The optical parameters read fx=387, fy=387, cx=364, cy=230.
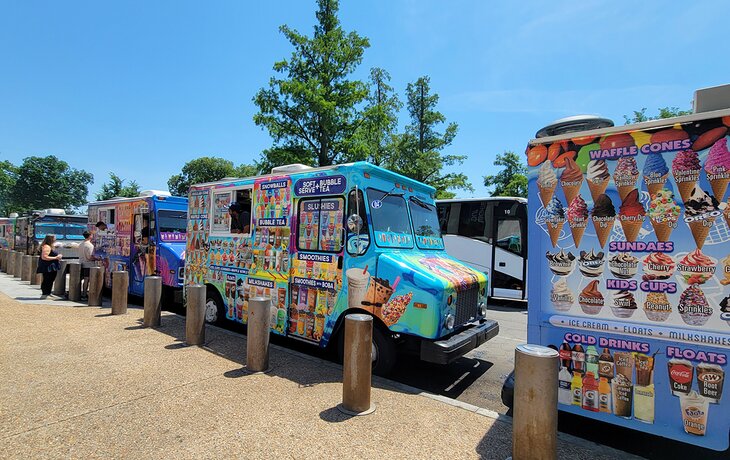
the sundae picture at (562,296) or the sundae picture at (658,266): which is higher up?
the sundae picture at (658,266)

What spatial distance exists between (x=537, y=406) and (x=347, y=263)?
113 inches

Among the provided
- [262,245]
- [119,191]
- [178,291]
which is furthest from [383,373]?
[119,191]

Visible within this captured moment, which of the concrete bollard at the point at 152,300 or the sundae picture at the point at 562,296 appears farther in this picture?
the concrete bollard at the point at 152,300

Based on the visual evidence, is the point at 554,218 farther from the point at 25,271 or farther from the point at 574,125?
the point at 25,271

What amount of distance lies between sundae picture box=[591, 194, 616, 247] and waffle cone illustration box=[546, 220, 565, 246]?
27 centimetres

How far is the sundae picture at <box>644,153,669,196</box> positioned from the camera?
310 cm

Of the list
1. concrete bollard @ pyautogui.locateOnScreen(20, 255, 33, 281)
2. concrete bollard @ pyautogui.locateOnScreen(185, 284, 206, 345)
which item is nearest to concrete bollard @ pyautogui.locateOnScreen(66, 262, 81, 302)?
concrete bollard @ pyautogui.locateOnScreen(185, 284, 206, 345)

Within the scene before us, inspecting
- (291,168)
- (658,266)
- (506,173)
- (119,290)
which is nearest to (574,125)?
(658,266)

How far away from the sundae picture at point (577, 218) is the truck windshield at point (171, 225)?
355 inches

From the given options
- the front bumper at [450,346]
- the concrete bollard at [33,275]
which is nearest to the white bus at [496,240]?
the front bumper at [450,346]

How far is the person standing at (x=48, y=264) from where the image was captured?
10000mm

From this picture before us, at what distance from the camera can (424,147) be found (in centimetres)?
2802

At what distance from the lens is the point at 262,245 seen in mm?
6348

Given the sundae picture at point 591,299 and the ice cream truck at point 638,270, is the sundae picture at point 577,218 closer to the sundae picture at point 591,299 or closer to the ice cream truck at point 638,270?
the ice cream truck at point 638,270
